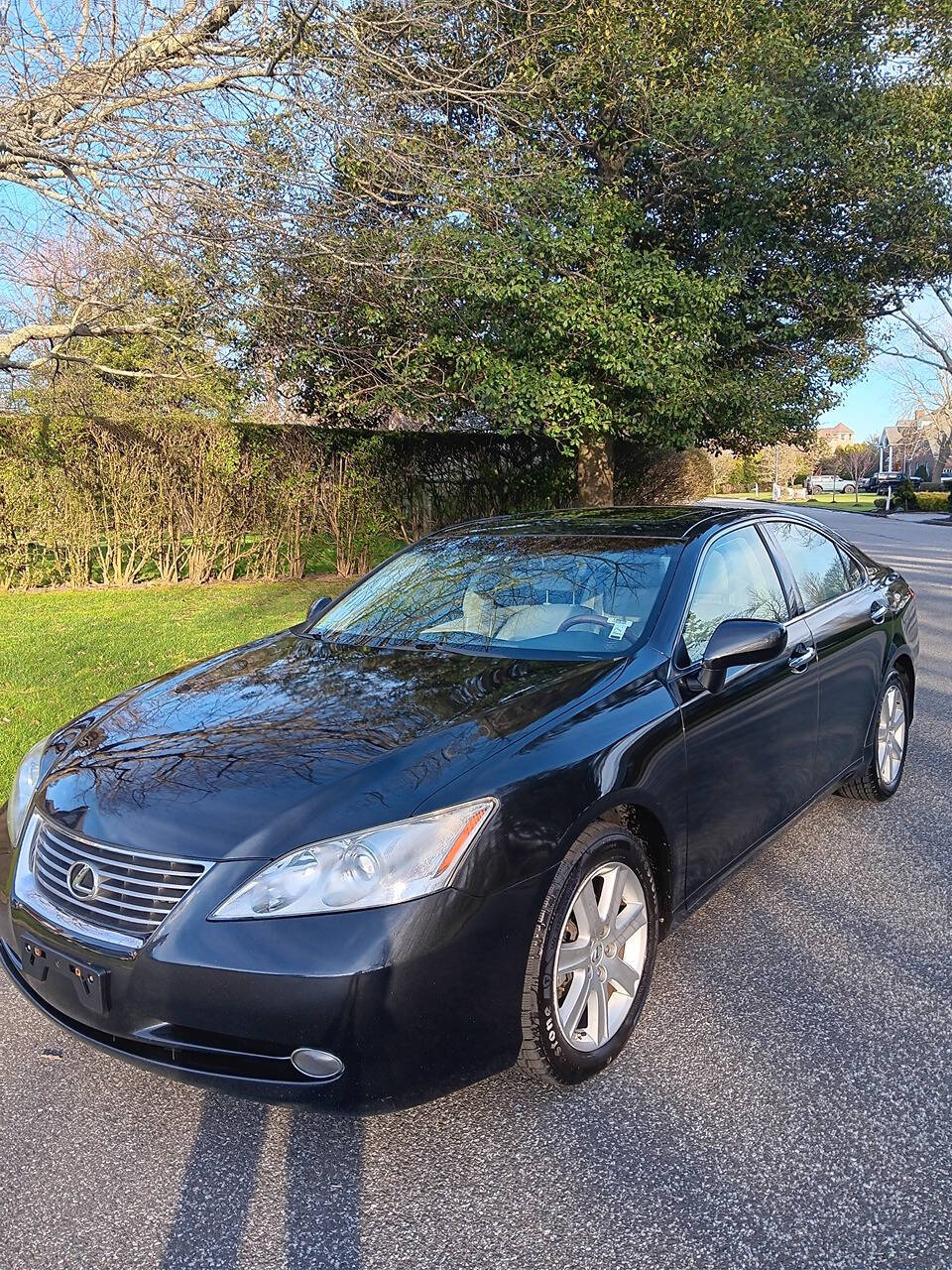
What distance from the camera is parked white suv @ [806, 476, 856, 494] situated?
76188mm

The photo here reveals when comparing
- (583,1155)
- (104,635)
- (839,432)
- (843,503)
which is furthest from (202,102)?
(839,432)

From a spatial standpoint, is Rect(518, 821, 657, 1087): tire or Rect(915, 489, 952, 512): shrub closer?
Rect(518, 821, 657, 1087): tire

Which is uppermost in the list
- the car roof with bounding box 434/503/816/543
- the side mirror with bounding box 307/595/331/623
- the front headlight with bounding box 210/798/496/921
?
the car roof with bounding box 434/503/816/543

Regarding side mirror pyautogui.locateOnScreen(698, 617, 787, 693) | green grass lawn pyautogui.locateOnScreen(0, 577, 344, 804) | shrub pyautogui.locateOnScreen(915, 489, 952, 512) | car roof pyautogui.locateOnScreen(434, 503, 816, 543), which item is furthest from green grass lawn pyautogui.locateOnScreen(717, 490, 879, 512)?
side mirror pyautogui.locateOnScreen(698, 617, 787, 693)

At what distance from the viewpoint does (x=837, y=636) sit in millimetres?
4168

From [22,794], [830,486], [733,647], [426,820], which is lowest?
[830,486]

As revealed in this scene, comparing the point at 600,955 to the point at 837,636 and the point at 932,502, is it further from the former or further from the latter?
the point at 932,502

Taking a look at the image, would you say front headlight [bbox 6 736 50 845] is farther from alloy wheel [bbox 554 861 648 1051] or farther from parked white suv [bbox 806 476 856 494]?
parked white suv [bbox 806 476 856 494]

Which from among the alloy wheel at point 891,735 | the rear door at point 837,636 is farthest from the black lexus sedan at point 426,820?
the alloy wheel at point 891,735

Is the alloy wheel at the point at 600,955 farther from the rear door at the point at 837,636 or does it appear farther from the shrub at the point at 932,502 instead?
the shrub at the point at 932,502

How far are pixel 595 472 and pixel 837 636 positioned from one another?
11.3 meters

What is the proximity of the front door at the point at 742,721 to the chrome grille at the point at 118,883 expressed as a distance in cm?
157

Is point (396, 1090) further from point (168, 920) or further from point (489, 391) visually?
point (489, 391)

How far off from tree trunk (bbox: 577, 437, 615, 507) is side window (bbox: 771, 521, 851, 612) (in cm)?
1043
